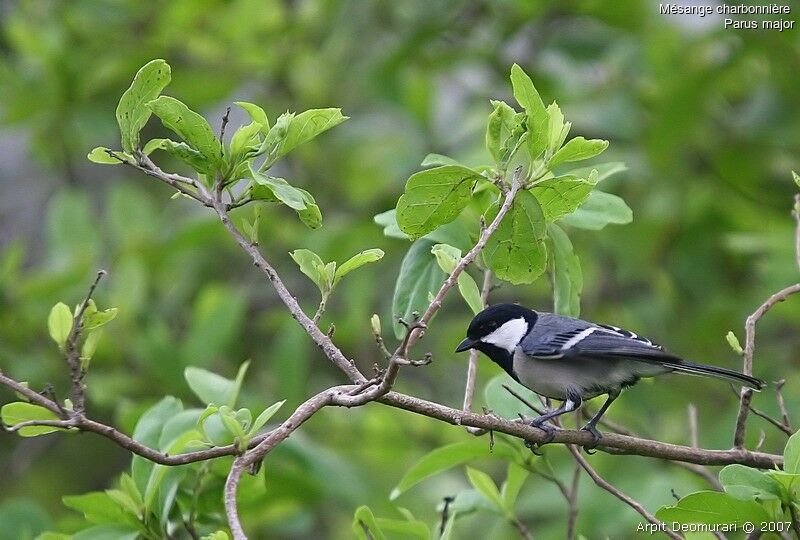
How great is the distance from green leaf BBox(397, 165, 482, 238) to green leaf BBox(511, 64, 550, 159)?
0.14m

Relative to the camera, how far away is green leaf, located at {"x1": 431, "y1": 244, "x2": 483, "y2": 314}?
82.0 inches

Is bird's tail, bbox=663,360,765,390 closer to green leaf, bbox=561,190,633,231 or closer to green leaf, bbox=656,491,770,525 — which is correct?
green leaf, bbox=656,491,770,525

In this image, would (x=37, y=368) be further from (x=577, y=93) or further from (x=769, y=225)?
(x=769, y=225)

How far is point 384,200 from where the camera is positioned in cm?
497

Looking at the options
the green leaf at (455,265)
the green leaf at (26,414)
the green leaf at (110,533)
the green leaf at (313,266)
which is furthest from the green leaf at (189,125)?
the green leaf at (110,533)

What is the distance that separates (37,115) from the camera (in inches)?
189

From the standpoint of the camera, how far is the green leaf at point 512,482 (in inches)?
98.9

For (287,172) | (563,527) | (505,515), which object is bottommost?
(563,527)

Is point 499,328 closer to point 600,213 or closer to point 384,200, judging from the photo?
point 600,213

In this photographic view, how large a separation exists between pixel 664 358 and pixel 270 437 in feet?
4.00

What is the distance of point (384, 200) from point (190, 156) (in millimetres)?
3046

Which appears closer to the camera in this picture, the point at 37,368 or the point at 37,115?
the point at 37,368

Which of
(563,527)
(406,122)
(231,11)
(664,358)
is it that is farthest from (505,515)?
(231,11)

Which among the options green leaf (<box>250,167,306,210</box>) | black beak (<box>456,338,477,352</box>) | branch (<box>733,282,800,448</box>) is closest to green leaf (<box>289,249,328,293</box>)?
green leaf (<box>250,167,306,210</box>)
